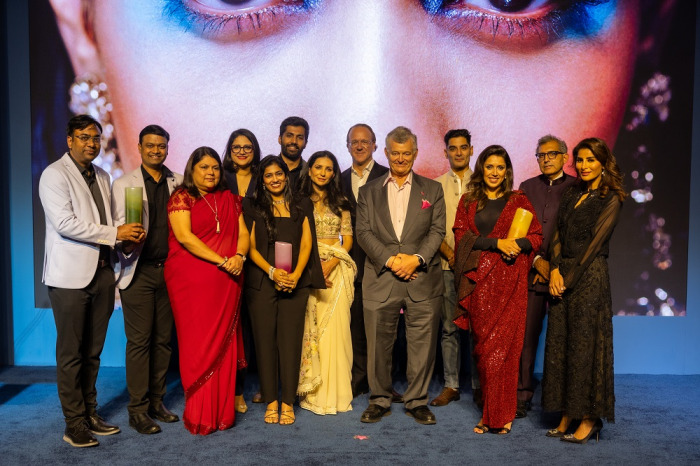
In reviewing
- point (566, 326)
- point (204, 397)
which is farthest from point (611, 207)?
point (204, 397)

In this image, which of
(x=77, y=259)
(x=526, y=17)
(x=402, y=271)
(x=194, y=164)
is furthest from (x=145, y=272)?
(x=526, y=17)

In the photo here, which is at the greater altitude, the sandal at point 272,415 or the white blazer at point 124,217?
the white blazer at point 124,217

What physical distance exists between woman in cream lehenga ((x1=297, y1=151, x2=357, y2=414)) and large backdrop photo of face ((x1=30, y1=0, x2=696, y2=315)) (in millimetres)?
1257

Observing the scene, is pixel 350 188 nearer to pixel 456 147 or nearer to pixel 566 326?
pixel 456 147

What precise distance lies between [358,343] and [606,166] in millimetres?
1898

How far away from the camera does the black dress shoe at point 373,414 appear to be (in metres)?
3.73

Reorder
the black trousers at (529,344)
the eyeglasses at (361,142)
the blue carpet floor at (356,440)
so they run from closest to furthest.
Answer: the blue carpet floor at (356,440), the black trousers at (529,344), the eyeglasses at (361,142)

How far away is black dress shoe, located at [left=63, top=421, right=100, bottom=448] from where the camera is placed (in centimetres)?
333

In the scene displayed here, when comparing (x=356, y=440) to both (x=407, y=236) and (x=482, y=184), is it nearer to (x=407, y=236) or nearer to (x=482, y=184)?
(x=407, y=236)

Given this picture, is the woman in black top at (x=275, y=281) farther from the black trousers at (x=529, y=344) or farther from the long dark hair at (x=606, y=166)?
the long dark hair at (x=606, y=166)

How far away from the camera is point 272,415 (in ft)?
12.3

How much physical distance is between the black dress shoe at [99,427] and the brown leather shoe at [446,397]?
1.88m

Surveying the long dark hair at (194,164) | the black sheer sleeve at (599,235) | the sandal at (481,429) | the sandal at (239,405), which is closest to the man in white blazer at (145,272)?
the long dark hair at (194,164)

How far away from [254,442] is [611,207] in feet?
7.20
